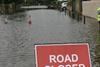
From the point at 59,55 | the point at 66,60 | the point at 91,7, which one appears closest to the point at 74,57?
the point at 66,60

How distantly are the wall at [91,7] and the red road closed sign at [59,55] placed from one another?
1768 inches

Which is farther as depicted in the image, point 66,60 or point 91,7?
point 91,7

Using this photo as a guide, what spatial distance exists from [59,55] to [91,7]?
1891 inches

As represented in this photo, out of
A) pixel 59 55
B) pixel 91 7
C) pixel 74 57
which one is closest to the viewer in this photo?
pixel 59 55

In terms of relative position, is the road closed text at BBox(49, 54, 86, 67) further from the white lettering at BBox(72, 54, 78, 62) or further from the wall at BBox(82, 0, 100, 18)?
the wall at BBox(82, 0, 100, 18)

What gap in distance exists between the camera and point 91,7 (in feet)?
180

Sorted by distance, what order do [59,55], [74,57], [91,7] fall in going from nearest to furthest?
1. [59,55]
2. [74,57]
3. [91,7]

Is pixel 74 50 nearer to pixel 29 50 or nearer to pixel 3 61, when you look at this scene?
pixel 3 61

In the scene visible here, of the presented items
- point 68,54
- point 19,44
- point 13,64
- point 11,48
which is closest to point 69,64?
point 68,54

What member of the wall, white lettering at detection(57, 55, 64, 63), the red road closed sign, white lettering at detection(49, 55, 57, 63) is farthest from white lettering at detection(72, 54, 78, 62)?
the wall

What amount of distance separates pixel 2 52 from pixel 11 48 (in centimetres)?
146

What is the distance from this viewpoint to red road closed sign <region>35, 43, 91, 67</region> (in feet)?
24.0

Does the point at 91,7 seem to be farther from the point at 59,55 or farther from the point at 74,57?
the point at 59,55

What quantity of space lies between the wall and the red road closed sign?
4490 cm
